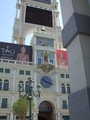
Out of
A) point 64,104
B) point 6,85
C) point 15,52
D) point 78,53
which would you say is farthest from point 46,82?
point 78,53

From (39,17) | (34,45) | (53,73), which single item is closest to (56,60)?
(53,73)

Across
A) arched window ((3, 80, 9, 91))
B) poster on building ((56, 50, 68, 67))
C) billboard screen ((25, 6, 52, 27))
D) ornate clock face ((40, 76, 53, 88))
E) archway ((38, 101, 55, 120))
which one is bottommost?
archway ((38, 101, 55, 120))

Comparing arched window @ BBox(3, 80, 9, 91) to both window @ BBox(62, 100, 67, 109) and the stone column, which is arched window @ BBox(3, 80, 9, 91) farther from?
the stone column

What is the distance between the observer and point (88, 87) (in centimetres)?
192

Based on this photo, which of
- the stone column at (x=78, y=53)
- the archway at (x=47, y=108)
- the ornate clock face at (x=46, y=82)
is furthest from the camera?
the ornate clock face at (x=46, y=82)

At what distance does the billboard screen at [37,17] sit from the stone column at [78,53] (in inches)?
1185

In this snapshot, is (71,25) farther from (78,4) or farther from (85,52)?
(85,52)

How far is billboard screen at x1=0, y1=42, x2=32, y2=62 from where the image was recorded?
2350 centimetres

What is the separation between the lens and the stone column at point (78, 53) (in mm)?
1952

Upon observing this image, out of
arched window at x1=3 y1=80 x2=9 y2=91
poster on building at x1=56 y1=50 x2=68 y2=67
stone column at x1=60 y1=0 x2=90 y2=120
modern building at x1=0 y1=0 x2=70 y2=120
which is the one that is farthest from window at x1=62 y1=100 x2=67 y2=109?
stone column at x1=60 y1=0 x2=90 y2=120

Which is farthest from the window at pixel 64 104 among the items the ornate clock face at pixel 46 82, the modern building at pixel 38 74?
the ornate clock face at pixel 46 82

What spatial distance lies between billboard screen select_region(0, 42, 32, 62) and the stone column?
21773mm

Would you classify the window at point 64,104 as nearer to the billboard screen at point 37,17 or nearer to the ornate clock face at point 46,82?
the ornate clock face at point 46,82

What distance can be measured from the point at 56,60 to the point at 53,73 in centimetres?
295
